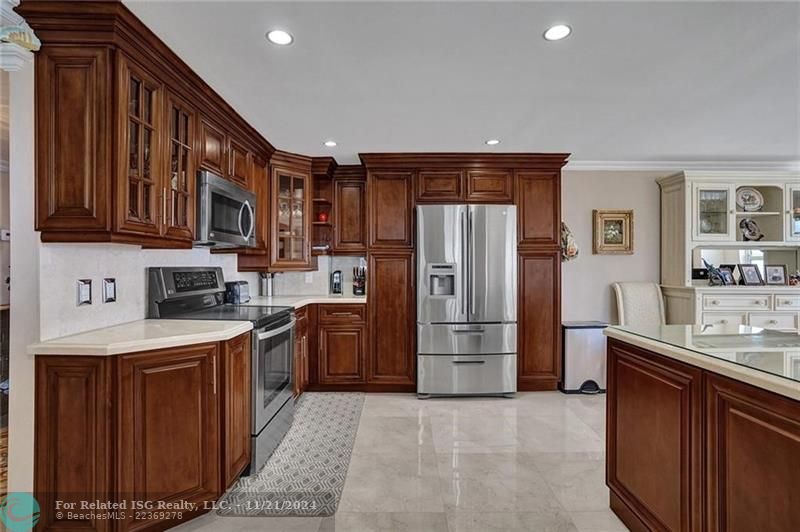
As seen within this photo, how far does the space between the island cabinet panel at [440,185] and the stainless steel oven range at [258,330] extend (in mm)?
1780

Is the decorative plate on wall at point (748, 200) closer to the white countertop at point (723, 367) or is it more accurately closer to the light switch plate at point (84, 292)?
the white countertop at point (723, 367)

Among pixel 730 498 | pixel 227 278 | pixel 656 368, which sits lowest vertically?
pixel 730 498

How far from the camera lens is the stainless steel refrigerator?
12.3ft

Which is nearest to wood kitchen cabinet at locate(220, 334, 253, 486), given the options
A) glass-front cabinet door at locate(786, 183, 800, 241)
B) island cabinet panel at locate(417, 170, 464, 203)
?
island cabinet panel at locate(417, 170, 464, 203)

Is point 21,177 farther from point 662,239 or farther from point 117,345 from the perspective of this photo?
point 662,239

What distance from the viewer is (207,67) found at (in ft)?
7.17

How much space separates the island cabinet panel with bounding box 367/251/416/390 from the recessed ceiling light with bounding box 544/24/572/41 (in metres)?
2.35

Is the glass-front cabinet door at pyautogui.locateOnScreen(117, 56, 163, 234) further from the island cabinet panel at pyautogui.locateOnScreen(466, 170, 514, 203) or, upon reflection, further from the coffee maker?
the island cabinet panel at pyautogui.locateOnScreen(466, 170, 514, 203)

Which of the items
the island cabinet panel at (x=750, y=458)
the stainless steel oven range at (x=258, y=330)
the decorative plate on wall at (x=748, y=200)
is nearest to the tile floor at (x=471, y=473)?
the stainless steel oven range at (x=258, y=330)

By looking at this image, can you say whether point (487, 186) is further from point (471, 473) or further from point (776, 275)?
point (776, 275)

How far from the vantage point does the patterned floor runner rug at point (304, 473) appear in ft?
6.83

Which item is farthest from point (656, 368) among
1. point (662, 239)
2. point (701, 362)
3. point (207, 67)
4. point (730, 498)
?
point (662, 239)

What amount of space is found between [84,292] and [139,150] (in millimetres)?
777

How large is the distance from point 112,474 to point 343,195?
10.5 feet
